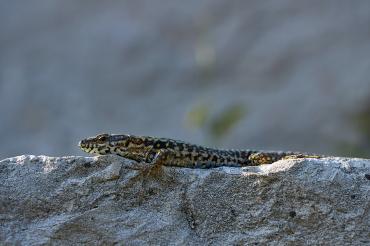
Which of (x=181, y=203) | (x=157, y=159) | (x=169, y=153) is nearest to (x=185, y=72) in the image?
(x=169, y=153)

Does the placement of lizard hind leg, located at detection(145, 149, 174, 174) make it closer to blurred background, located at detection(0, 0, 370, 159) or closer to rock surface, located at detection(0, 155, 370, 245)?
rock surface, located at detection(0, 155, 370, 245)

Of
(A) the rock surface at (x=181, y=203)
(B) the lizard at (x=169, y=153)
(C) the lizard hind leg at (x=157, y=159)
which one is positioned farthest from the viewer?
(B) the lizard at (x=169, y=153)

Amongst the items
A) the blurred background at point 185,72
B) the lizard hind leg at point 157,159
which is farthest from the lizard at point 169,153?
the blurred background at point 185,72

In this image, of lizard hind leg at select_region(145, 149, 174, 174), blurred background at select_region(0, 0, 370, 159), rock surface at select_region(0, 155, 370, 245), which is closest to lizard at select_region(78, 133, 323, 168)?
lizard hind leg at select_region(145, 149, 174, 174)

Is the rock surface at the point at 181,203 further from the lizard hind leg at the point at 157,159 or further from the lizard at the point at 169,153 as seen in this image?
the lizard at the point at 169,153

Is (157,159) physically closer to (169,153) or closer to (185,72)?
(169,153)

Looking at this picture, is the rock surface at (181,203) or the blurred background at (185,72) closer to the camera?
the rock surface at (181,203)

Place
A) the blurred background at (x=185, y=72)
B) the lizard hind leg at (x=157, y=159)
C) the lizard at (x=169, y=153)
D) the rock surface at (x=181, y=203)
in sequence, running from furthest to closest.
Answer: the blurred background at (x=185, y=72) → the lizard at (x=169, y=153) → the lizard hind leg at (x=157, y=159) → the rock surface at (x=181, y=203)
